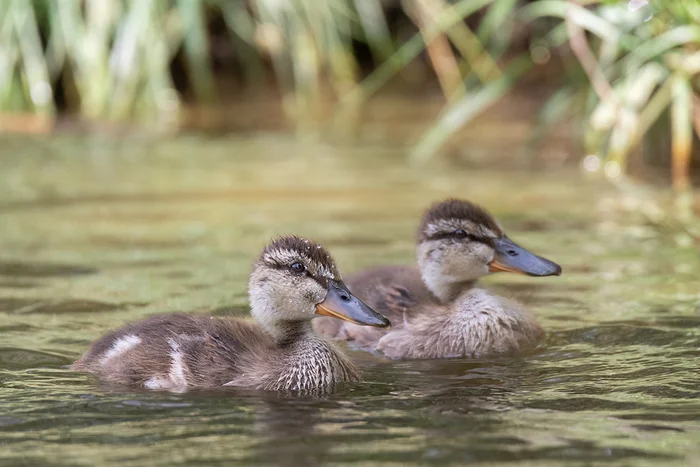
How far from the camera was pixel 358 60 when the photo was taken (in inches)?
766

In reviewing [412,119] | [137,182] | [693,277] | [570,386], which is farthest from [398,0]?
[570,386]

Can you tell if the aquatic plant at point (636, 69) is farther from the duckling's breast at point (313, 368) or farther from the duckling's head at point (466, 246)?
the duckling's breast at point (313, 368)

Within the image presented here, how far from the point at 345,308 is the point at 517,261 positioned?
1402 millimetres

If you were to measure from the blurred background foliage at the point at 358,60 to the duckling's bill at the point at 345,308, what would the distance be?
4.81 metres

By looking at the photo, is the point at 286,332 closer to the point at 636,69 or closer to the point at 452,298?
the point at 452,298

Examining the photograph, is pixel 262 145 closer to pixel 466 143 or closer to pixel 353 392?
pixel 466 143

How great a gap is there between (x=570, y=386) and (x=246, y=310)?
2.35m

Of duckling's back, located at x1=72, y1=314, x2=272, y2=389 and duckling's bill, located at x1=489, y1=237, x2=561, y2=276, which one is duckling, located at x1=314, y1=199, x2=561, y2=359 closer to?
duckling's bill, located at x1=489, y1=237, x2=561, y2=276

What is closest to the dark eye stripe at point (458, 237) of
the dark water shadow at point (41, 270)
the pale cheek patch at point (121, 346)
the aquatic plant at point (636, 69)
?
the pale cheek patch at point (121, 346)

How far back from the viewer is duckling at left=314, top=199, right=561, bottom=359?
6.82 metres

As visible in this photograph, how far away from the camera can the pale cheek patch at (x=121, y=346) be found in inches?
233

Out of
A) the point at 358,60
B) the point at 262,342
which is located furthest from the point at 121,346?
the point at 358,60

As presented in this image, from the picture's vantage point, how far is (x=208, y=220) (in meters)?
10.0

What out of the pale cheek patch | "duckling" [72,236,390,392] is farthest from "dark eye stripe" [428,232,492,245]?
the pale cheek patch
